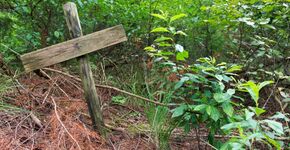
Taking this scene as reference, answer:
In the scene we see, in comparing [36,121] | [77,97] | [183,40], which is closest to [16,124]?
[36,121]

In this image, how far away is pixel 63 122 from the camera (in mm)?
2480

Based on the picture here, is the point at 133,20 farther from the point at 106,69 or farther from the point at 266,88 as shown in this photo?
the point at 266,88

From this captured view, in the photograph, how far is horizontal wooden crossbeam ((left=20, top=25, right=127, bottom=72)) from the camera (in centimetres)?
231

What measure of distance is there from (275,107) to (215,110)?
174 cm

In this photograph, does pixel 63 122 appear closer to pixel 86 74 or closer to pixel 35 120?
pixel 35 120

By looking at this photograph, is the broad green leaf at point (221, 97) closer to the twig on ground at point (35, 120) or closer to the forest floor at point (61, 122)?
the forest floor at point (61, 122)

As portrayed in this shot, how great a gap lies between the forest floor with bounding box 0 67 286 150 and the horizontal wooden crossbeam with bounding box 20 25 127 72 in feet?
1.62

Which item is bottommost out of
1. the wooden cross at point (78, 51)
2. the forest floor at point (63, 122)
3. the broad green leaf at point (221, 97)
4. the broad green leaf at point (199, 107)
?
the forest floor at point (63, 122)

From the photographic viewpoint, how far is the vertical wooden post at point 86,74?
7.76 ft

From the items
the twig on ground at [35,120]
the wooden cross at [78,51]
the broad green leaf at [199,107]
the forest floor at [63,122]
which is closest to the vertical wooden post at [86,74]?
the wooden cross at [78,51]

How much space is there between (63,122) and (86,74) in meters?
0.50

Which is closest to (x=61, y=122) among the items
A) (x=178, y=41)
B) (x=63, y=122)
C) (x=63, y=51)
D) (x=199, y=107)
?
(x=63, y=122)

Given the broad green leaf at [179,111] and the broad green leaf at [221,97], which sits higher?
the broad green leaf at [221,97]

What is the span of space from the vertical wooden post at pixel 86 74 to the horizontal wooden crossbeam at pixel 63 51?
8 cm
